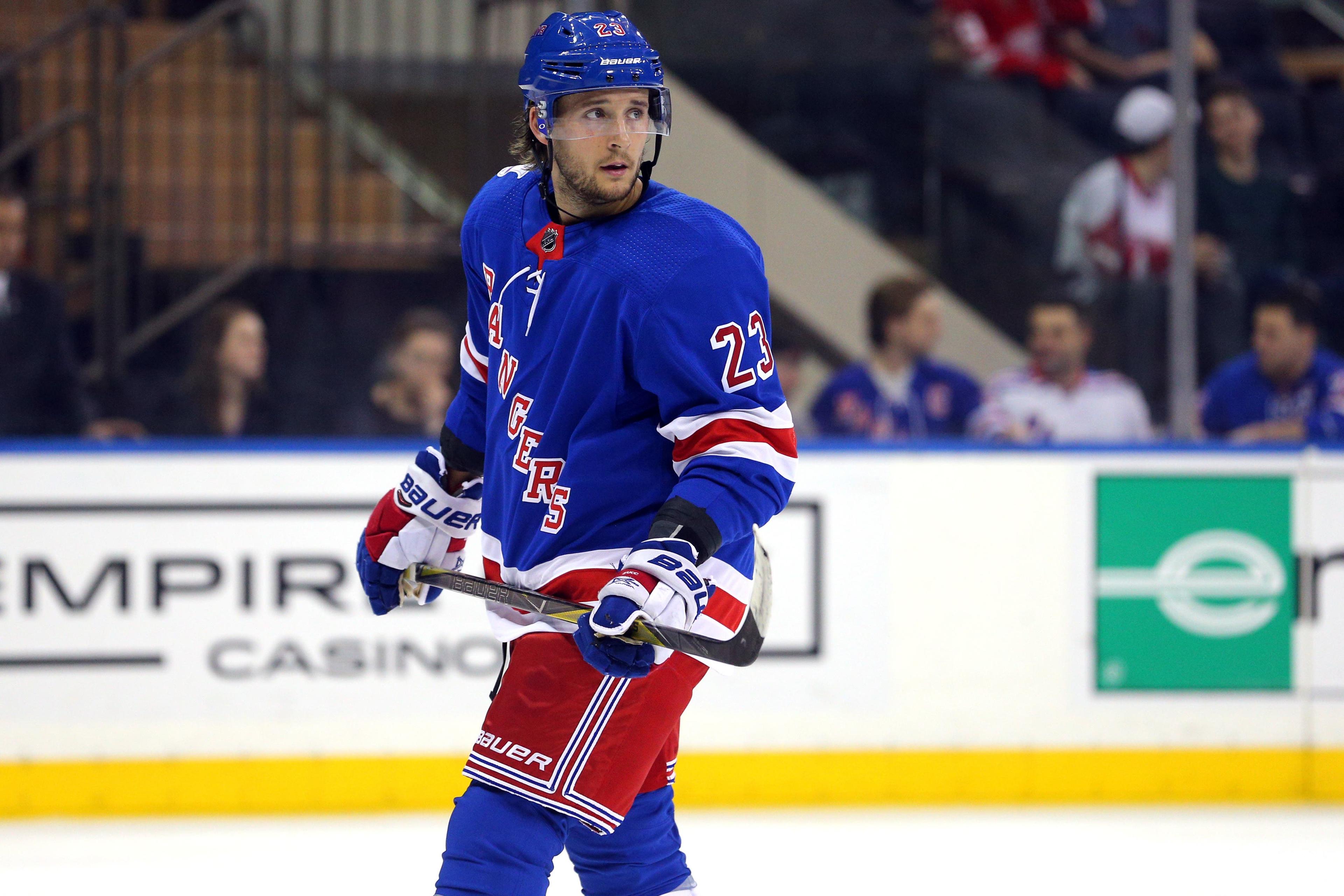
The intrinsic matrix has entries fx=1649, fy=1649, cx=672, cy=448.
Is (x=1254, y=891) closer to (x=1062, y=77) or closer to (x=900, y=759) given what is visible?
(x=900, y=759)

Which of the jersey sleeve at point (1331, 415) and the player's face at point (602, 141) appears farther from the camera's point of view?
the jersey sleeve at point (1331, 415)

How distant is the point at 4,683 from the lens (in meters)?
3.59

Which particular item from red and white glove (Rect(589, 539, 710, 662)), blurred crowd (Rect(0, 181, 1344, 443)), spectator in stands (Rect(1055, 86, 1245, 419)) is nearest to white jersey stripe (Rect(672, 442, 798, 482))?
red and white glove (Rect(589, 539, 710, 662))

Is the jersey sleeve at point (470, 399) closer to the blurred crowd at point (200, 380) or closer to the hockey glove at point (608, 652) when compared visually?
the hockey glove at point (608, 652)

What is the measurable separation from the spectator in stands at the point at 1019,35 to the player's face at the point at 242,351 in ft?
9.02

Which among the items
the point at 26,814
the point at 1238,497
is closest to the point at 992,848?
the point at 1238,497

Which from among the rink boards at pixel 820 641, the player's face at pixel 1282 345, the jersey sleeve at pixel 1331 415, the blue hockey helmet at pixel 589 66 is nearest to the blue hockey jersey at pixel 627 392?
the blue hockey helmet at pixel 589 66

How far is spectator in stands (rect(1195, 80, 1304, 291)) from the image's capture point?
A: 4.54m

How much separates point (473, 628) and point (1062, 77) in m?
3.10

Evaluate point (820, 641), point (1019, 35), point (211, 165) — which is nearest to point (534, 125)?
point (820, 641)

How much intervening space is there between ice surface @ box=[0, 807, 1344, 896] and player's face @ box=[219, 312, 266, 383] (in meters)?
1.07

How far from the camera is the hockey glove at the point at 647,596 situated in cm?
166

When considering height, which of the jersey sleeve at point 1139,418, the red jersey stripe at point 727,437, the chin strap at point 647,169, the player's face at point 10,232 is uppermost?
the player's face at point 10,232

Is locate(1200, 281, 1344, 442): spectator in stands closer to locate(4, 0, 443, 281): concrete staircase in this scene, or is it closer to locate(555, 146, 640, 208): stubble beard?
locate(4, 0, 443, 281): concrete staircase
